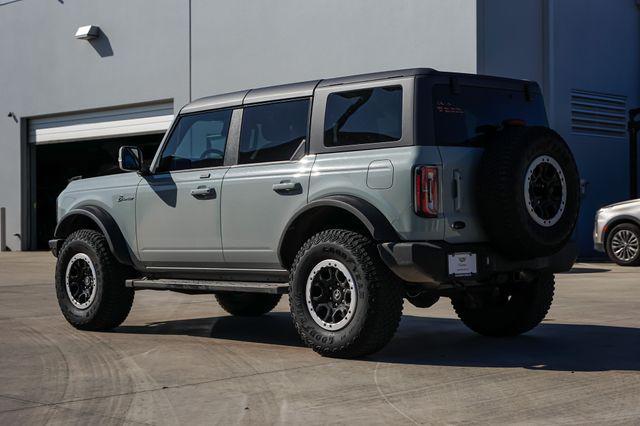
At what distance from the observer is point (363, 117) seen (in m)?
6.99

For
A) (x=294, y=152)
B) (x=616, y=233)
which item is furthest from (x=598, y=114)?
(x=294, y=152)

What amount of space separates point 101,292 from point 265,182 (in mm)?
1993

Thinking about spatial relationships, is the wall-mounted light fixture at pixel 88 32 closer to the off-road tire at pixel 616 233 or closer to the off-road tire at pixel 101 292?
the off-road tire at pixel 616 233

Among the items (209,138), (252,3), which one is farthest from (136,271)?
(252,3)

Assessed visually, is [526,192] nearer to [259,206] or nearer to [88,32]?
[259,206]

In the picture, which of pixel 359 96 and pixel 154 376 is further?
pixel 359 96

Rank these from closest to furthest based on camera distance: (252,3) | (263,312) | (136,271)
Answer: (136,271) < (263,312) < (252,3)

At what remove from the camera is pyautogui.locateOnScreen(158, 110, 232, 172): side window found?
26.0 ft

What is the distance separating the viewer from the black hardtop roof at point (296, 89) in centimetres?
691

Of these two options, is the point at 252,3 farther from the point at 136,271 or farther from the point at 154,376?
the point at 154,376

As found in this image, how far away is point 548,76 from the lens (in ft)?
62.7

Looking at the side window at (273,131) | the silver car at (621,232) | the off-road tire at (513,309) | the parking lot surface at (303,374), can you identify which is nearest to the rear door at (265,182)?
the side window at (273,131)

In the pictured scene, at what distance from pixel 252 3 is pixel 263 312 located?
43.3 feet

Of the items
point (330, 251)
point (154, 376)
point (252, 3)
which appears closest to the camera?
point (154, 376)
